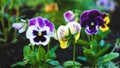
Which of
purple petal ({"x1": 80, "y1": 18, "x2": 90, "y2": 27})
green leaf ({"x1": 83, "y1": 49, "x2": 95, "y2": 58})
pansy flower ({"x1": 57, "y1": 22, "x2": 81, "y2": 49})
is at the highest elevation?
purple petal ({"x1": 80, "y1": 18, "x2": 90, "y2": 27})

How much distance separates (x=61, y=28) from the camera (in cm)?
209

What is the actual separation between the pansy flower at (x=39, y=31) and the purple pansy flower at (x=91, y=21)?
19 centimetres

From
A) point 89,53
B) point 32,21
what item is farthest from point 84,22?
point 32,21

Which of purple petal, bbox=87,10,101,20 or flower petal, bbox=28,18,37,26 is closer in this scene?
flower petal, bbox=28,18,37,26

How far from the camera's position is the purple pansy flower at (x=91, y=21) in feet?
7.06

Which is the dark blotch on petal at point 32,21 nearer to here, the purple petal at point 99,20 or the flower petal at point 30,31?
the flower petal at point 30,31

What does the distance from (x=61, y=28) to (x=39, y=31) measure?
11cm

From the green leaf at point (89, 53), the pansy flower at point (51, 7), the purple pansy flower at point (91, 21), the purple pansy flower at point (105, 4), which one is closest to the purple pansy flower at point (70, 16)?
the purple pansy flower at point (91, 21)

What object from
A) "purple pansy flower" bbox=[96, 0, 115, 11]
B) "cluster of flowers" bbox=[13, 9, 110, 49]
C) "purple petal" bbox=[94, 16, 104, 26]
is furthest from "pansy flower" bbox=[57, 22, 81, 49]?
"purple pansy flower" bbox=[96, 0, 115, 11]

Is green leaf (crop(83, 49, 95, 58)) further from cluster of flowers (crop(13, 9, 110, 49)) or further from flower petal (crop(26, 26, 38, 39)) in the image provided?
flower petal (crop(26, 26, 38, 39))

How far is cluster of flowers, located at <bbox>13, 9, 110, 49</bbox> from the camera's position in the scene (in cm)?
203

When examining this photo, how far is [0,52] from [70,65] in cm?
73

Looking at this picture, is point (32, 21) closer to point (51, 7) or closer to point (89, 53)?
point (89, 53)

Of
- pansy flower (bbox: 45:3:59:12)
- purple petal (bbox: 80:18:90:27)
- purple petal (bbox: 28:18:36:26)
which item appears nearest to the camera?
purple petal (bbox: 28:18:36:26)
